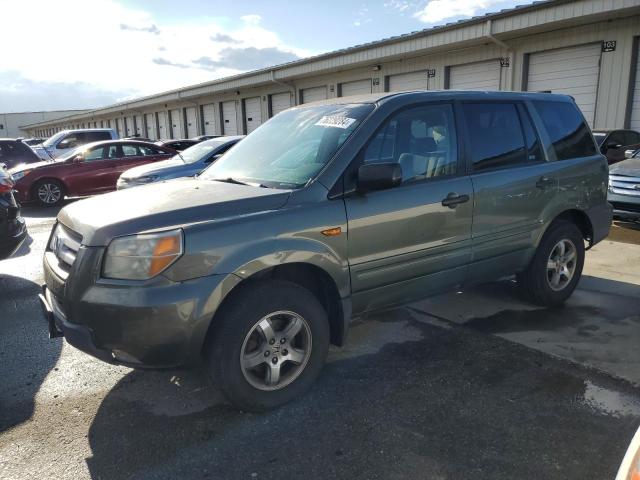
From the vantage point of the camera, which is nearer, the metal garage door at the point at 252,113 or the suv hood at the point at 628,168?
the suv hood at the point at 628,168

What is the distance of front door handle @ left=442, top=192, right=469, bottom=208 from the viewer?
3559 millimetres

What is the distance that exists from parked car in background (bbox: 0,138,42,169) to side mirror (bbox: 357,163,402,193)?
435 inches

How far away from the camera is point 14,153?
37.6 ft

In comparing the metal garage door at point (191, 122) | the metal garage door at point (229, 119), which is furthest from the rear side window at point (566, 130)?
the metal garage door at point (191, 122)

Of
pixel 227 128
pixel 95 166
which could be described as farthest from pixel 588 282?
pixel 227 128

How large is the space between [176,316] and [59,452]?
1.00 meters

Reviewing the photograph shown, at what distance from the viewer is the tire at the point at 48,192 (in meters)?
11.4

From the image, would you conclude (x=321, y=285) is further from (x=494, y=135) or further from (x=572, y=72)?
(x=572, y=72)

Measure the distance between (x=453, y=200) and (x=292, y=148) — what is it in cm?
122

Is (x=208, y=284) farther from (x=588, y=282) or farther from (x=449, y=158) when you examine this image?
(x=588, y=282)

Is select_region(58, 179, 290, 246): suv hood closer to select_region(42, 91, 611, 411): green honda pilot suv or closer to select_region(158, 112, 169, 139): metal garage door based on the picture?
select_region(42, 91, 611, 411): green honda pilot suv

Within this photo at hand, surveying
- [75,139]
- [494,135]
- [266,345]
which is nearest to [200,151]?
[494,135]

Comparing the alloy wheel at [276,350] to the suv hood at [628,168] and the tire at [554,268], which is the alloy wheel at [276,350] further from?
the suv hood at [628,168]

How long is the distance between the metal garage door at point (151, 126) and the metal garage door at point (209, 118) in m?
10.7
